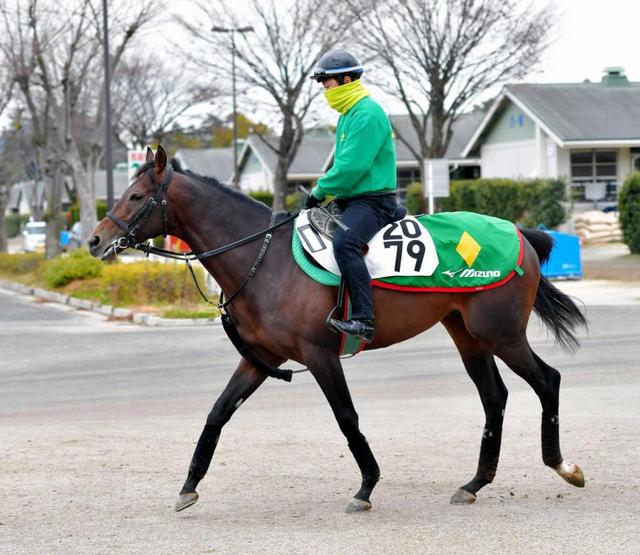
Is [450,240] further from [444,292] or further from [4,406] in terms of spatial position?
[4,406]

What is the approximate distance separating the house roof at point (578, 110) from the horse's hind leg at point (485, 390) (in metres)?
35.7

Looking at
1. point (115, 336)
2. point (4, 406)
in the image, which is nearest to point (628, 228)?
point (115, 336)

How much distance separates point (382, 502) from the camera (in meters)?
6.98

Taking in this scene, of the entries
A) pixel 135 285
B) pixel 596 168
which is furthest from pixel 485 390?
pixel 596 168

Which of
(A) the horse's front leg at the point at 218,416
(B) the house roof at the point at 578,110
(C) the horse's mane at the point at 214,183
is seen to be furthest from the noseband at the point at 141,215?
(B) the house roof at the point at 578,110

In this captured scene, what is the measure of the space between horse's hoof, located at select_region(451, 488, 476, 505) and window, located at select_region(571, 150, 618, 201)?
3832 centimetres

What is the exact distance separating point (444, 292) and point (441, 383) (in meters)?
5.12

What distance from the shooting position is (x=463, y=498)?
22.6ft

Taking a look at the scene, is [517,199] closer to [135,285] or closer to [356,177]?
[135,285]

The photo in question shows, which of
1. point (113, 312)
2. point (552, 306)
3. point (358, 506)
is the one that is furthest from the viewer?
point (113, 312)

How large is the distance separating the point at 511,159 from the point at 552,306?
40.8 m

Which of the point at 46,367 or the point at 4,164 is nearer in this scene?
the point at 46,367

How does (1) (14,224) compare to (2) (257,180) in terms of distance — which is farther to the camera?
(1) (14,224)

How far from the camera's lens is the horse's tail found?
7820mm
